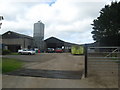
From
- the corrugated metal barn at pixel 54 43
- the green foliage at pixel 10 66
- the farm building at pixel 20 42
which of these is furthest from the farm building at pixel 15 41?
the green foliage at pixel 10 66

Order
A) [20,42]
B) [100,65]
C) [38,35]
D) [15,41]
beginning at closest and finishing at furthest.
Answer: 1. [100,65]
2. [20,42]
3. [15,41]
4. [38,35]

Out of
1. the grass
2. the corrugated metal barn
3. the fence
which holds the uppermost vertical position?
the corrugated metal barn

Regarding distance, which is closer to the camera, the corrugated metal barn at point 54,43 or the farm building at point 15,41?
the farm building at point 15,41

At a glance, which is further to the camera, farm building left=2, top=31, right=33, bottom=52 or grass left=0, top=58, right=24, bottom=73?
farm building left=2, top=31, right=33, bottom=52

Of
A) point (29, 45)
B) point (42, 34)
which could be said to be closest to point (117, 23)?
point (42, 34)

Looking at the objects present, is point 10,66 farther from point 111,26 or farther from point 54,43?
point 54,43

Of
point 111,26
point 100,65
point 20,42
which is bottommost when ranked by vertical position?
point 100,65

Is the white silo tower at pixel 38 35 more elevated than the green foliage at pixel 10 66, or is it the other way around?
the white silo tower at pixel 38 35

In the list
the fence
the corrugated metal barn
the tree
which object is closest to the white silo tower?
the corrugated metal barn

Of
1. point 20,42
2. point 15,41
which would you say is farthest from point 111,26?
point 15,41

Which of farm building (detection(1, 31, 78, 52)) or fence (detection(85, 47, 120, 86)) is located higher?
farm building (detection(1, 31, 78, 52))

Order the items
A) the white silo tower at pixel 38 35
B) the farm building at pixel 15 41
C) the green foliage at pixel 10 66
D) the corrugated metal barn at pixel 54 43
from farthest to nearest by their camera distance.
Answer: the corrugated metal barn at pixel 54 43 < the white silo tower at pixel 38 35 < the farm building at pixel 15 41 < the green foliage at pixel 10 66

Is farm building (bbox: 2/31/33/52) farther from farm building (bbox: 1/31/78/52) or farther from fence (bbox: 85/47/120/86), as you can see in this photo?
fence (bbox: 85/47/120/86)

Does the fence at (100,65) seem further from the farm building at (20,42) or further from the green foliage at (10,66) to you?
the farm building at (20,42)
